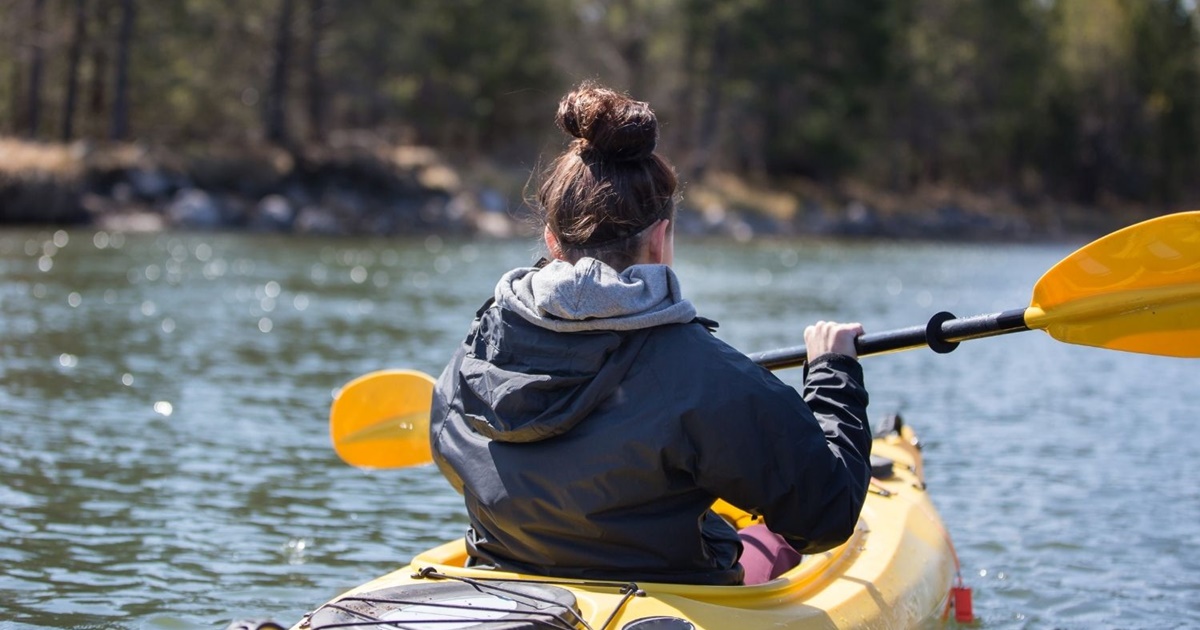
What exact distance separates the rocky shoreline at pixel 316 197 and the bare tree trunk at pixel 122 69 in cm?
130

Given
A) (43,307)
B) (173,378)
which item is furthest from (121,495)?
(43,307)

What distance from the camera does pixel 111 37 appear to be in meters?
33.3

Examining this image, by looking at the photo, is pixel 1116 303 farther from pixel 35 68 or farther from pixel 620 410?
pixel 35 68

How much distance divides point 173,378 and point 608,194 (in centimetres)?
724

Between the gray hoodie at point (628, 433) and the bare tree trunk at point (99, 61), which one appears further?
the bare tree trunk at point (99, 61)

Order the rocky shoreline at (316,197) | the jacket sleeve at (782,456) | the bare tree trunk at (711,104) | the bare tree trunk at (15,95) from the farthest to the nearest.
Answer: the bare tree trunk at (711,104) → the bare tree trunk at (15,95) → the rocky shoreline at (316,197) → the jacket sleeve at (782,456)

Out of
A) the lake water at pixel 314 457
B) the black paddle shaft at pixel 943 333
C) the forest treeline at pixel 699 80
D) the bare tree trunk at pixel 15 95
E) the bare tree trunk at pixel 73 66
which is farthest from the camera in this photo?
the bare tree trunk at pixel 15 95

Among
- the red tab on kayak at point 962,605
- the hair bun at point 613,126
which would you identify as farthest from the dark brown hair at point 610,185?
the red tab on kayak at point 962,605

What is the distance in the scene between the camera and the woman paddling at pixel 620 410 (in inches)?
101

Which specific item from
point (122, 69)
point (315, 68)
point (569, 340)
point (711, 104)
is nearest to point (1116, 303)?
point (569, 340)

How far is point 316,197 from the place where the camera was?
33250 mm

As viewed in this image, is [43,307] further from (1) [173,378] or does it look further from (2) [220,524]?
(2) [220,524]

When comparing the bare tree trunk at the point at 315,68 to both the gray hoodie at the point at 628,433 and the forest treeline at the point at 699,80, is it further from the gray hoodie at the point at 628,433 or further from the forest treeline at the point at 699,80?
the gray hoodie at the point at 628,433

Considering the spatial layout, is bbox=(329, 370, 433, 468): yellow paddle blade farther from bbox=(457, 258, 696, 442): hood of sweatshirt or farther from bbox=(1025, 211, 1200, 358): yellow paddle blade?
bbox=(1025, 211, 1200, 358): yellow paddle blade
